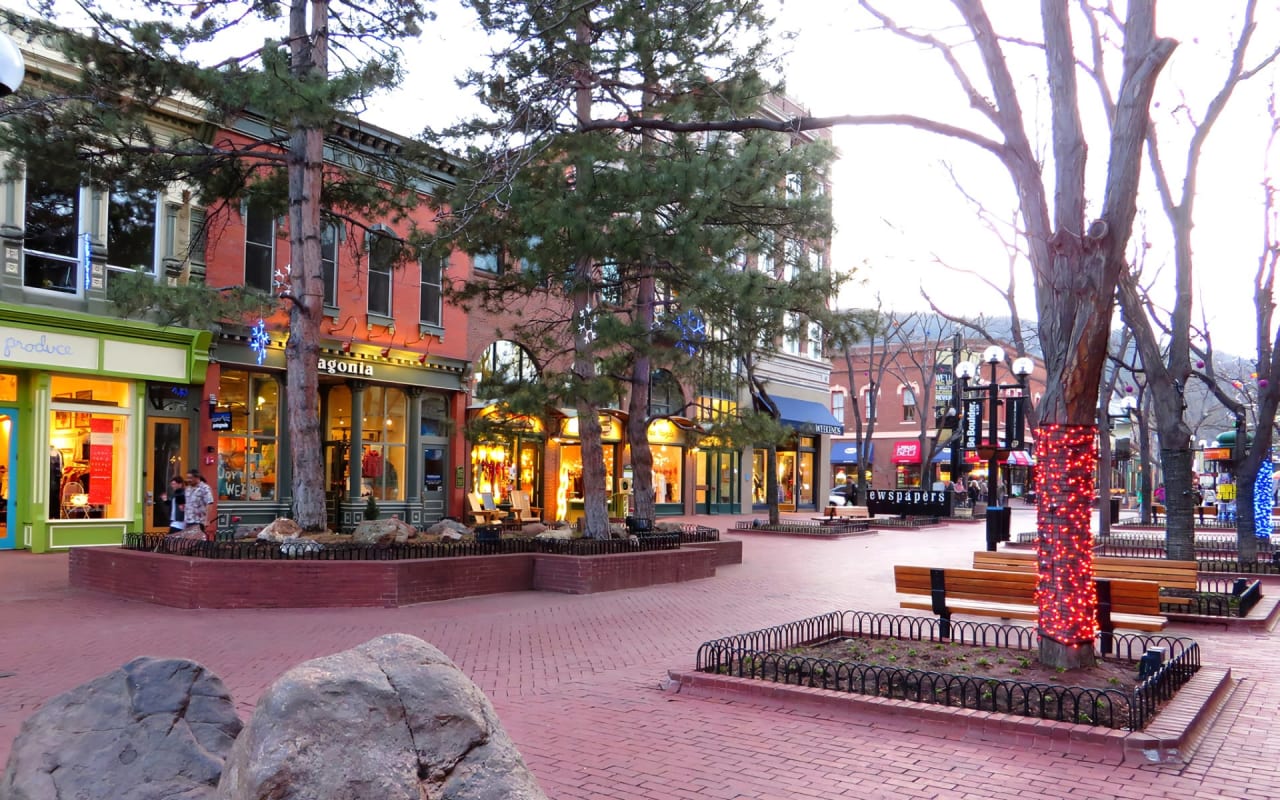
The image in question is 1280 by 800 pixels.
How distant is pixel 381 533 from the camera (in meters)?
14.4

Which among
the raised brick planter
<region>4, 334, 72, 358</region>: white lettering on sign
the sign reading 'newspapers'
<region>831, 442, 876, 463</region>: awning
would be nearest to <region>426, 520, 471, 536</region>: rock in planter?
the raised brick planter

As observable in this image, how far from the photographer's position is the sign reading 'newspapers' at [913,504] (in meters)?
37.0

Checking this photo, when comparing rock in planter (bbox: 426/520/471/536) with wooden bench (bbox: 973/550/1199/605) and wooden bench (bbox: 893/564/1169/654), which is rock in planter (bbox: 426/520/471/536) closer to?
wooden bench (bbox: 893/564/1169/654)

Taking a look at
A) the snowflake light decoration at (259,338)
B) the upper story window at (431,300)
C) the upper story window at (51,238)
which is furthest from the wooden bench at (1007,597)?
the upper story window at (431,300)

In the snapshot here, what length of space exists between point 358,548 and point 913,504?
2766 cm

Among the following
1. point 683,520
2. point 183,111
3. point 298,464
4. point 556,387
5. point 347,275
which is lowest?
point 683,520

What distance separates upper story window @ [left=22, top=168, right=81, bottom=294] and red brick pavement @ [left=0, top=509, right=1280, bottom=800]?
5387mm

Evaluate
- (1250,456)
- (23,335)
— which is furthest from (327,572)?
(1250,456)

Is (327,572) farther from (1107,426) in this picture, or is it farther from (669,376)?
(1107,426)

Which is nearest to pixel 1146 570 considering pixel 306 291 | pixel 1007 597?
pixel 1007 597

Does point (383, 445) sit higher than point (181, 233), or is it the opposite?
point (181, 233)

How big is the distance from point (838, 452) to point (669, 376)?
45.8 meters

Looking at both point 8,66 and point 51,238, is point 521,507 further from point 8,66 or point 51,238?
point 8,66

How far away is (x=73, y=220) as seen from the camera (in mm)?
18688
